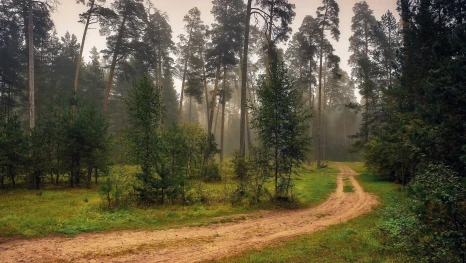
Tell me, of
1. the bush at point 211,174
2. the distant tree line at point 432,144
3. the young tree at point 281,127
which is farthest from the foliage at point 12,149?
the distant tree line at point 432,144

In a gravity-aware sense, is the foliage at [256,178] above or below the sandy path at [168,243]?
above

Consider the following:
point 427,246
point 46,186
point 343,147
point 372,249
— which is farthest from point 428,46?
point 343,147

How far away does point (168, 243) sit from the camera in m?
8.42

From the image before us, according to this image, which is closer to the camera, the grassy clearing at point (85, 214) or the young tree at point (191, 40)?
the grassy clearing at point (85, 214)

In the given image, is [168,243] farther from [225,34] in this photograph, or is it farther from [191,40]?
[191,40]

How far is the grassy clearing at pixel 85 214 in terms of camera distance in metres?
9.66

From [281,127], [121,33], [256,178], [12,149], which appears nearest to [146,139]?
[256,178]

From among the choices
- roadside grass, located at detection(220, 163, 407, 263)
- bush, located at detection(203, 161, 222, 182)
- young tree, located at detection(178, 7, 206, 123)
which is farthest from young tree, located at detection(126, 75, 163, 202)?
young tree, located at detection(178, 7, 206, 123)

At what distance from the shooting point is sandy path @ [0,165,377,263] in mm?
7254

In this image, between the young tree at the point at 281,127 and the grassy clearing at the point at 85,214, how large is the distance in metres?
2.27

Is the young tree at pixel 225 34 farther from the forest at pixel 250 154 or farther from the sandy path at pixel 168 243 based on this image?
the sandy path at pixel 168 243

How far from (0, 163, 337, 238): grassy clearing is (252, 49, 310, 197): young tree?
2266 mm

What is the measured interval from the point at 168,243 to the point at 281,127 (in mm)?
9273

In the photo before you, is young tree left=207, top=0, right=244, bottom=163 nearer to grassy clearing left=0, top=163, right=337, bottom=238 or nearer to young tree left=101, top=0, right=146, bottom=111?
young tree left=101, top=0, right=146, bottom=111
